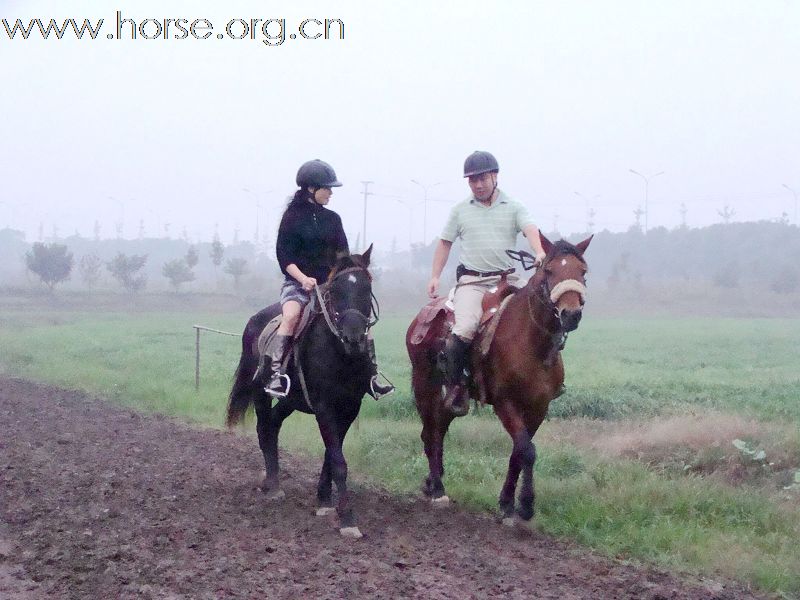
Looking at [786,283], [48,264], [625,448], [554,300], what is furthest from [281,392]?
[786,283]

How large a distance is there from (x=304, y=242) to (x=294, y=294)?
18.2 inches

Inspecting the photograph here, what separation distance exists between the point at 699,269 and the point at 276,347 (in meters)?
98.5

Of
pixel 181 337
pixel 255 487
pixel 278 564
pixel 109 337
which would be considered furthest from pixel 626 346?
pixel 278 564

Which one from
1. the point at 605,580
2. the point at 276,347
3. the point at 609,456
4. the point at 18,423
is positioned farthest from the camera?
the point at 18,423

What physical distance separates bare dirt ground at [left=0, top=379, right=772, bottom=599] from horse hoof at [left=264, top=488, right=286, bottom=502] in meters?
0.10

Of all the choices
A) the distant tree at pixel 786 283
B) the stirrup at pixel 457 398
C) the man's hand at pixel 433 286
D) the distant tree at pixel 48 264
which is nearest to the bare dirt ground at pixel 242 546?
the stirrup at pixel 457 398

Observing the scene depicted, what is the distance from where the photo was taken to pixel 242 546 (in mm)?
6301

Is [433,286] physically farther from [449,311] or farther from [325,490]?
[325,490]

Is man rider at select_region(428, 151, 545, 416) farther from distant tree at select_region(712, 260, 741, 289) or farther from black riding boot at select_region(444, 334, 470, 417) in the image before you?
distant tree at select_region(712, 260, 741, 289)

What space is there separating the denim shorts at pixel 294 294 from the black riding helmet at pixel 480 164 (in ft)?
5.76

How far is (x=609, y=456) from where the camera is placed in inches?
383

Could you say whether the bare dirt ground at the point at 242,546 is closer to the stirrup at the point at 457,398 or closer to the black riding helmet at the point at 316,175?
the stirrup at the point at 457,398

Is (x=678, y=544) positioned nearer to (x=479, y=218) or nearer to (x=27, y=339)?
(x=479, y=218)

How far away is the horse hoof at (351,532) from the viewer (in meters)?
6.68
